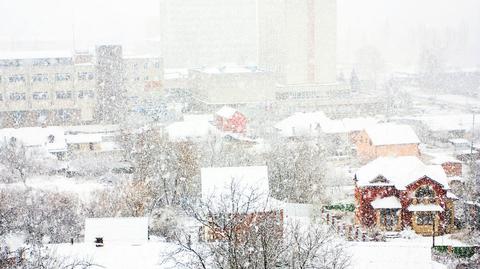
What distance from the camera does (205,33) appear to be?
98062 millimetres

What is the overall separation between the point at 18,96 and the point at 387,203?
34.5 metres

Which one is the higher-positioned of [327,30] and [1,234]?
[327,30]

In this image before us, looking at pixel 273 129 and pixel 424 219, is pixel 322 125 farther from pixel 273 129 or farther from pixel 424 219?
pixel 424 219

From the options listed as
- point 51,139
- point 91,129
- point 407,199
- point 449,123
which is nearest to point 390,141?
point 407,199

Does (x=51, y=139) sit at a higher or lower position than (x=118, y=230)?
higher

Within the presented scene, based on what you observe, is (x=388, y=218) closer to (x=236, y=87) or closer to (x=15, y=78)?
(x=236, y=87)

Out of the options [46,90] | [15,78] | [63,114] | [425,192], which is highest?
[15,78]

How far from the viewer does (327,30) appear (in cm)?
6438

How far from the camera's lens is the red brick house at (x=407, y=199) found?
25500mm

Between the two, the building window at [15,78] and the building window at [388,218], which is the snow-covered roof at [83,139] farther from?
the building window at [388,218]

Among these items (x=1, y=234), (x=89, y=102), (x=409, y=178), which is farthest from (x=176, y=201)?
(x=89, y=102)

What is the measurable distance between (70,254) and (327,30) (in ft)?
164

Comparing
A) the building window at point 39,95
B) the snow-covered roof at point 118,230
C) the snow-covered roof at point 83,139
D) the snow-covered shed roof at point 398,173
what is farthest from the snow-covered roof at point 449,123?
the snow-covered roof at point 118,230

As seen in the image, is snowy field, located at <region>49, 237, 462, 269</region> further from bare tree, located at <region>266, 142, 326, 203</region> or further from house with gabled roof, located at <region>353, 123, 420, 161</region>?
house with gabled roof, located at <region>353, 123, 420, 161</region>
